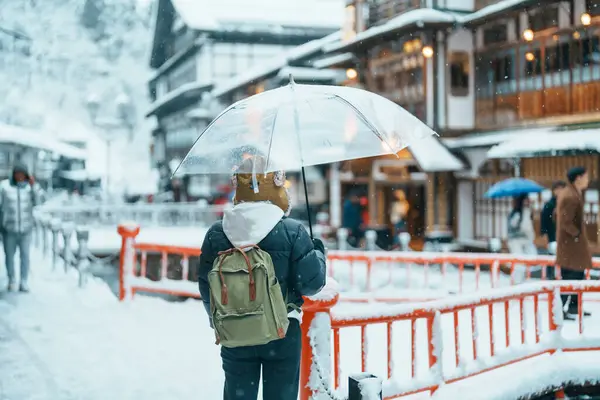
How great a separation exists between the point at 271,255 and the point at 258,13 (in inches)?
1400

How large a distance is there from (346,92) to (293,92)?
478 millimetres

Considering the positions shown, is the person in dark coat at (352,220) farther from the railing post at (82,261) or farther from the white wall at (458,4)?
the railing post at (82,261)

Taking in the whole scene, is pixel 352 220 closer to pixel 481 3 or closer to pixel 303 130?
pixel 481 3

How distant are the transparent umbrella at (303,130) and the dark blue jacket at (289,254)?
0.49 m

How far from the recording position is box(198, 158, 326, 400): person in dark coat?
382 centimetres

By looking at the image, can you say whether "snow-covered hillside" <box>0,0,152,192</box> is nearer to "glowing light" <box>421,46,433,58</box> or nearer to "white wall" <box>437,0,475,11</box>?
"glowing light" <box>421,46,433,58</box>

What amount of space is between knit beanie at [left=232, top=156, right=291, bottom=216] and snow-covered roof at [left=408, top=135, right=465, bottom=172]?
49.8ft

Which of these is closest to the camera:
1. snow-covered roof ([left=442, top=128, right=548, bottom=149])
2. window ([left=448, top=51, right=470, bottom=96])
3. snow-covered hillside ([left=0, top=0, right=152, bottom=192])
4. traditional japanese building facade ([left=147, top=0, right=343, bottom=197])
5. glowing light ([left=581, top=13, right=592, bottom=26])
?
glowing light ([left=581, top=13, right=592, bottom=26])

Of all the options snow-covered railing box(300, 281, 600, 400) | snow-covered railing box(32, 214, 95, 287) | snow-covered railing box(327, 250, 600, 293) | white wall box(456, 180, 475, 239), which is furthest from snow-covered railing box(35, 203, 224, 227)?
snow-covered railing box(300, 281, 600, 400)

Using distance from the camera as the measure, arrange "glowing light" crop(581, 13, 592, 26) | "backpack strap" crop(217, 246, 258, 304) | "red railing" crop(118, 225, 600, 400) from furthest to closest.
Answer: "glowing light" crop(581, 13, 592, 26)
"red railing" crop(118, 225, 600, 400)
"backpack strap" crop(217, 246, 258, 304)

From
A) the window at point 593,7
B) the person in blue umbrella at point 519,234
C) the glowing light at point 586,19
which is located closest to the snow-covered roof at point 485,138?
the glowing light at point 586,19

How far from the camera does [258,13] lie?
37719mm

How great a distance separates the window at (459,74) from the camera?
2019 centimetres

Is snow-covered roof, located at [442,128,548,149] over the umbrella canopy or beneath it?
over
